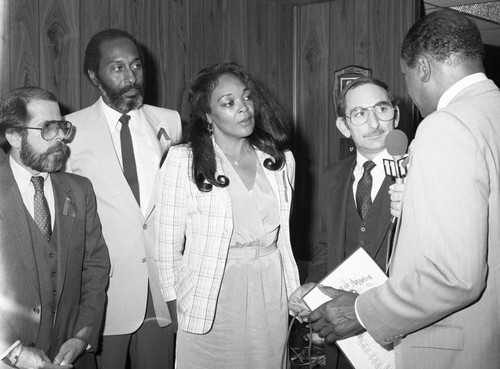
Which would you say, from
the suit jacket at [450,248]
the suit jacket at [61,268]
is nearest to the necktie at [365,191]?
the suit jacket at [450,248]

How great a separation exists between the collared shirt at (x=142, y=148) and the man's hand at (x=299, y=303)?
85 centimetres

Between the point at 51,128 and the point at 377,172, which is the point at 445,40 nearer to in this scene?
the point at 377,172

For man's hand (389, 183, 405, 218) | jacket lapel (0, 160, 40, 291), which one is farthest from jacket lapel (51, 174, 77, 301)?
man's hand (389, 183, 405, 218)

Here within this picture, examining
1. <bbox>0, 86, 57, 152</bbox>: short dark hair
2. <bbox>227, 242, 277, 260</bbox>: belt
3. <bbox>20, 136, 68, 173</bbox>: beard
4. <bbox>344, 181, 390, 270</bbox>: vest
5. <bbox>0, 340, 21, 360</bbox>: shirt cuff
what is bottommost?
<bbox>0, 340, 21, 360</bbox>: shirt cuff

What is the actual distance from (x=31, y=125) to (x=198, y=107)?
723mm

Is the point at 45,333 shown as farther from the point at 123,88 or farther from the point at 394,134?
Result: the point at 394,134

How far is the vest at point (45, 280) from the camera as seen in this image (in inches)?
94.3

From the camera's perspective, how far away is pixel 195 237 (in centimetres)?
257

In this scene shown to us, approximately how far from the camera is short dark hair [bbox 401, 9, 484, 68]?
1756 millimetres

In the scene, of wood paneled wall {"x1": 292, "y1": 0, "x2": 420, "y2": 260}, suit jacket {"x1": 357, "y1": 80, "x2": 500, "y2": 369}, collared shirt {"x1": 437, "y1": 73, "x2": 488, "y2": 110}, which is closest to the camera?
suit jacket {"x1": 357, "y1": 80, "x2": 500, "y2": 369}

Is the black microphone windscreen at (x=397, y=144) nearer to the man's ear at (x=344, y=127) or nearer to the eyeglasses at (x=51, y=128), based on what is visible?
the man's ear at (x=344, y=127)

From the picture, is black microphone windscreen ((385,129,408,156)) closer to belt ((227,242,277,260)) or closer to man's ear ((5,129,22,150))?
belt ((227,242,277,260))

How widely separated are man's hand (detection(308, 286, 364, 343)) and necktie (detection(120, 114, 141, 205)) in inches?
45.7

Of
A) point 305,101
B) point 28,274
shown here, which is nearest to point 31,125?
point 28,274
